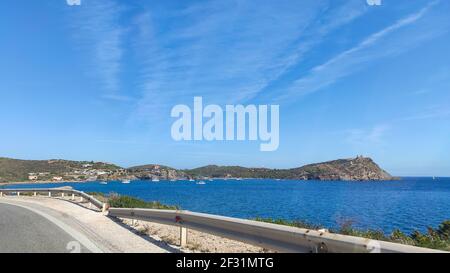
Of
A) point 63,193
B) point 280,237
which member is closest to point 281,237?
point 280,237

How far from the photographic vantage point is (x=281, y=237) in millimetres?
6965

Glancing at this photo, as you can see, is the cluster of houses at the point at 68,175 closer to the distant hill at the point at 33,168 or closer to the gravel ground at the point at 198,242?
the distant hill at the point at 33,168

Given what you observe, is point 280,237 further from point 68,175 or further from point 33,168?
point 68,175

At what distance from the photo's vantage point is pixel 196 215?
387 inches

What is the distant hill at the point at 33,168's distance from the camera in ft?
438

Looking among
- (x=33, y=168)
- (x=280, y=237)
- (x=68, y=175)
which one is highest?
(x=33, y=168)

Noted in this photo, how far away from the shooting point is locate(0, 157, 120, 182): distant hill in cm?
13350

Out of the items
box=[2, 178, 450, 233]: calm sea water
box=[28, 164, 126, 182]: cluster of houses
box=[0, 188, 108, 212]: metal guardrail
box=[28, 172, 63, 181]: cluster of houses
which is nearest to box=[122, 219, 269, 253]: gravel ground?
box=[0, 188, 108, 212]: metal guardrail

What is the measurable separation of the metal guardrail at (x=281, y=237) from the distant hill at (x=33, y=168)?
126m

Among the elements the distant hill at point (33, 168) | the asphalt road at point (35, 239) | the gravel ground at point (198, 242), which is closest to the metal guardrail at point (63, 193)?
the gravel ground at point (198, 242)

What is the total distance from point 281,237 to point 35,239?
6.21 metres

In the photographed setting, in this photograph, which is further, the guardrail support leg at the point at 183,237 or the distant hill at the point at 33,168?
the distant hill at the point at 33,168
